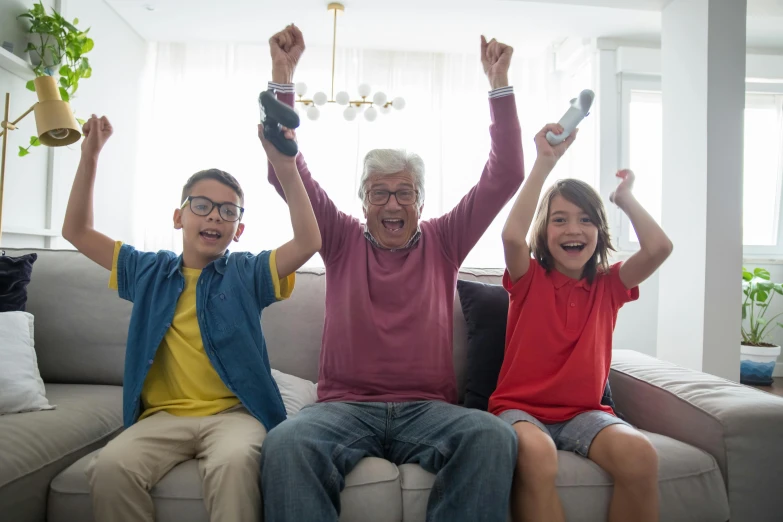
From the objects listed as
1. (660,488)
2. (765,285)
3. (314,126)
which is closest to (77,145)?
(314,126)

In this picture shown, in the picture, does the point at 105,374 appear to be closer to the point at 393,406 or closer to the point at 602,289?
the point at 393,406

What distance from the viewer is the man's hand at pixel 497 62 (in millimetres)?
1511

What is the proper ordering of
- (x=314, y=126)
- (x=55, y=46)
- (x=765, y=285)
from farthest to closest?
(x=314, y=126)
(x=765, y=285)
(x=55, y=46)

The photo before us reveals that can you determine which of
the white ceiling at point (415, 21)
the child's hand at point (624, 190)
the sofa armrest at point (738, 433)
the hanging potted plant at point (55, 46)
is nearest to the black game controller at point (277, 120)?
the child's hand at point (624, 190)

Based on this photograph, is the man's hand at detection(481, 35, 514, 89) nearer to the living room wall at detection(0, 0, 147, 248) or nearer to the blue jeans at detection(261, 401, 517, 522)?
the blue jeans at detection(261, 401, 517, 522)

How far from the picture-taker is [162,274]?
138 cm

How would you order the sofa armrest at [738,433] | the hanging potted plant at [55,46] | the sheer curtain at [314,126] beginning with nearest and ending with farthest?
the sofa armrest at [738,433], the hanging potted plant at [55,46], the sheer curtain at [314,126]

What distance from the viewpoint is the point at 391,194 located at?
5.00 ft

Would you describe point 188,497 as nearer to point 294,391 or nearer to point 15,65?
point 294,391

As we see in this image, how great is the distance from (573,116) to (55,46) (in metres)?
3.05

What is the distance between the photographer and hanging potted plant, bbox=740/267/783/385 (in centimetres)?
415

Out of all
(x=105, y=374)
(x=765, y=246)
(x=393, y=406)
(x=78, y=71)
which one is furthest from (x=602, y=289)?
(x=765, y=246)

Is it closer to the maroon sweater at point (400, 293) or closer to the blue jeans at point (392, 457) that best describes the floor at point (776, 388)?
the maroon sweater at point (400, 293)

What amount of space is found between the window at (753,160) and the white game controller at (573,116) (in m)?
3.69
